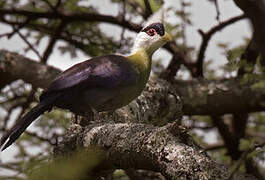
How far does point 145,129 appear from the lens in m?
1.99

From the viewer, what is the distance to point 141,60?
3184mm

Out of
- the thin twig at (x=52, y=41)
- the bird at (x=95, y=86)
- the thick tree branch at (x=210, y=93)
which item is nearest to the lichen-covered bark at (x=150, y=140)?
the bird at (x=95, y=86)

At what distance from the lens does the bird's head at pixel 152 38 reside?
3.37m

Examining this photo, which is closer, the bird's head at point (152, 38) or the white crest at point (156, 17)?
the bird's head at point (152, 38)

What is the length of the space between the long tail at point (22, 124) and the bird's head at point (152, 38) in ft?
3.20

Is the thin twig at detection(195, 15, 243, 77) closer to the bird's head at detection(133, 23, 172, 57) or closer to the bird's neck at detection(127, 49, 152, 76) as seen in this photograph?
the bird's head at detection(133, 23, 172, 57)

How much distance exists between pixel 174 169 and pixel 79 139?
765 millimetres

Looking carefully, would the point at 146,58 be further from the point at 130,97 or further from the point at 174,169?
the point at 174,169

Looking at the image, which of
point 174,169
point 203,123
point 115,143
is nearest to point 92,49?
point 203,123

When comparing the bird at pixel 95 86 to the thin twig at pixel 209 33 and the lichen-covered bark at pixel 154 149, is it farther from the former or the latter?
the thin twig at pixel 209 33

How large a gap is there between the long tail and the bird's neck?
69cm

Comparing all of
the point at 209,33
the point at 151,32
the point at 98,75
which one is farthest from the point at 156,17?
the point at 209,33

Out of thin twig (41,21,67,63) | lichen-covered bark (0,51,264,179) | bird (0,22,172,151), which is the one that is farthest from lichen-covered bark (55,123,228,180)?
thin twig (41,21,67,63)

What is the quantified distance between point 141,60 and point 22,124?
1.07 m
